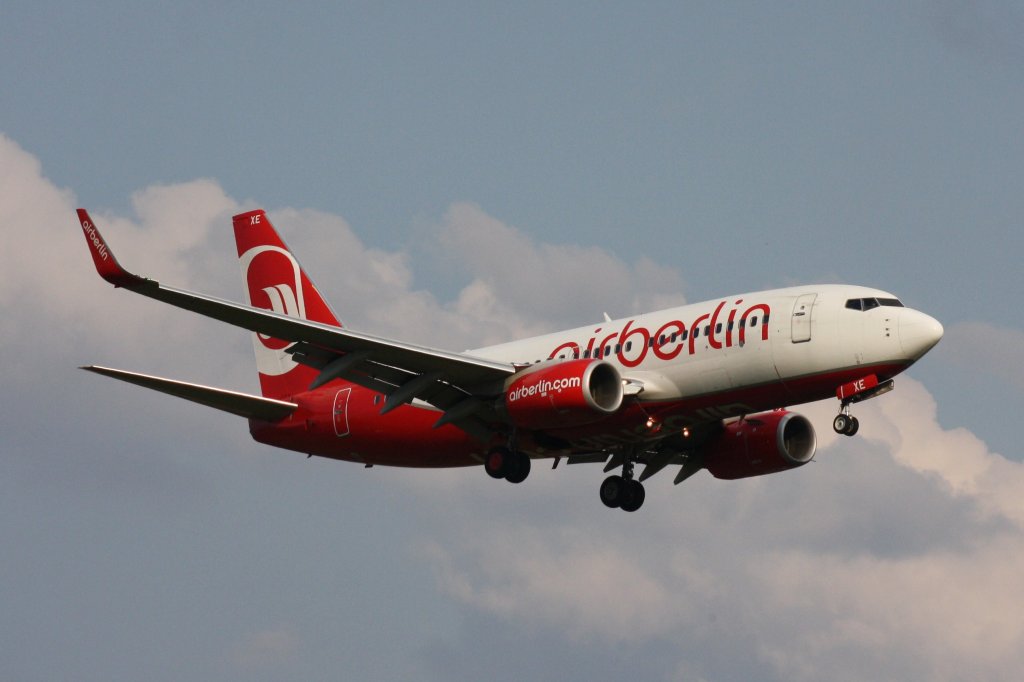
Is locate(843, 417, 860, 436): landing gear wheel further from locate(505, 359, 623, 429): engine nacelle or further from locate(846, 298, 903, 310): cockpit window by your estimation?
locate(505, 359, 623, 429): engine nacelle

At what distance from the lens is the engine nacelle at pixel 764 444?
49219 mm

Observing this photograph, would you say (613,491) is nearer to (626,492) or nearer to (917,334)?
(626,492)

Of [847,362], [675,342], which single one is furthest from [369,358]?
[847,362]

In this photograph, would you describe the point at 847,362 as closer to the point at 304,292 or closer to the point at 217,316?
the point at 217,316

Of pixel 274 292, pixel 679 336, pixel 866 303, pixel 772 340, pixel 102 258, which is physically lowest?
pixel 102 258

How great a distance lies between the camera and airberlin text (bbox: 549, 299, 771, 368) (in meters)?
43.2

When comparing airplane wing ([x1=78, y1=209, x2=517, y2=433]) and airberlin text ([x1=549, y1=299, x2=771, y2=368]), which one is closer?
airplane wing ([x1=78, y1=209, x2=517, y2=433])

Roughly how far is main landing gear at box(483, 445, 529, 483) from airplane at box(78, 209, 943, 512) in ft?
0.13

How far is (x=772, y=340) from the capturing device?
140ft

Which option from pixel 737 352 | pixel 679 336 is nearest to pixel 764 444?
pixel 679 336

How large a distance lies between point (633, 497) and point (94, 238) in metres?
19.0

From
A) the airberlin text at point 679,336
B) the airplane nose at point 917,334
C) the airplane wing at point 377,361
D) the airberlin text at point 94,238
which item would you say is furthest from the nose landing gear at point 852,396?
the airberlin text at point 94,238

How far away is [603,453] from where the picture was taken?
161ft

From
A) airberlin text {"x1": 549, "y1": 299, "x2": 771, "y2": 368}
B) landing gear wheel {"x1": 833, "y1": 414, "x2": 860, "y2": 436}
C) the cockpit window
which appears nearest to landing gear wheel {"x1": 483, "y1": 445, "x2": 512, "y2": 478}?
airberlin text {"x1": 549, "y1": 299, "x2": 771, "y2": 368}
